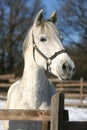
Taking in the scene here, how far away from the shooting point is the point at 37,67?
568 centimetres

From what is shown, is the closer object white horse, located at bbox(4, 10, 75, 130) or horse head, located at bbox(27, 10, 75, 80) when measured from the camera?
horse head, located at bbox(27, 10, 75, 80)

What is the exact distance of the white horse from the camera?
18.0 feet

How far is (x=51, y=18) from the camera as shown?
5.98 meters

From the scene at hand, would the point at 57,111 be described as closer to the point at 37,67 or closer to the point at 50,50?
the point at 50,50

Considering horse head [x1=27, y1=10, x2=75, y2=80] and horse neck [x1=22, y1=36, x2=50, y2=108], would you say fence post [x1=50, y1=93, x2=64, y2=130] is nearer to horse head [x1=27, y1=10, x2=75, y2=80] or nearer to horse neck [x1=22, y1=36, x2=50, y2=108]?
horse head [x1=27, y1=10, x2=75, y2=80]

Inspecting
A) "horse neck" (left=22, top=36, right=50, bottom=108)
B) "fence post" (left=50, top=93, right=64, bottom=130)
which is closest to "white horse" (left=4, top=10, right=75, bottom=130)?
"horse neck" (left=22, top=36, right=50, bottom=108)

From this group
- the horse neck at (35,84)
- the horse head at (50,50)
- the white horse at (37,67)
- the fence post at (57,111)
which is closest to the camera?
the fence post at (57,111)

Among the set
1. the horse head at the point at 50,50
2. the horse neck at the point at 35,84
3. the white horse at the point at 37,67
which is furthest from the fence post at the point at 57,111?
the horse neck at the point at 35,84

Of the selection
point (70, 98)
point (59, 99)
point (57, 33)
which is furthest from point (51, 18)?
point (70, 98)

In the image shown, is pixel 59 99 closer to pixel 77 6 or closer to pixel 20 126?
pixel 20 126

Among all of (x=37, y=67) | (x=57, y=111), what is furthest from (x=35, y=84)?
(x=57, y=111)

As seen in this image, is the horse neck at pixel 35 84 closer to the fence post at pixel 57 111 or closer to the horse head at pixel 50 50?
the horse head at pixel 50 50

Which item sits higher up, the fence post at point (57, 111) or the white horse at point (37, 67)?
the white horse at point (37, 67)

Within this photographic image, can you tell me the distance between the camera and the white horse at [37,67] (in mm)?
5477
